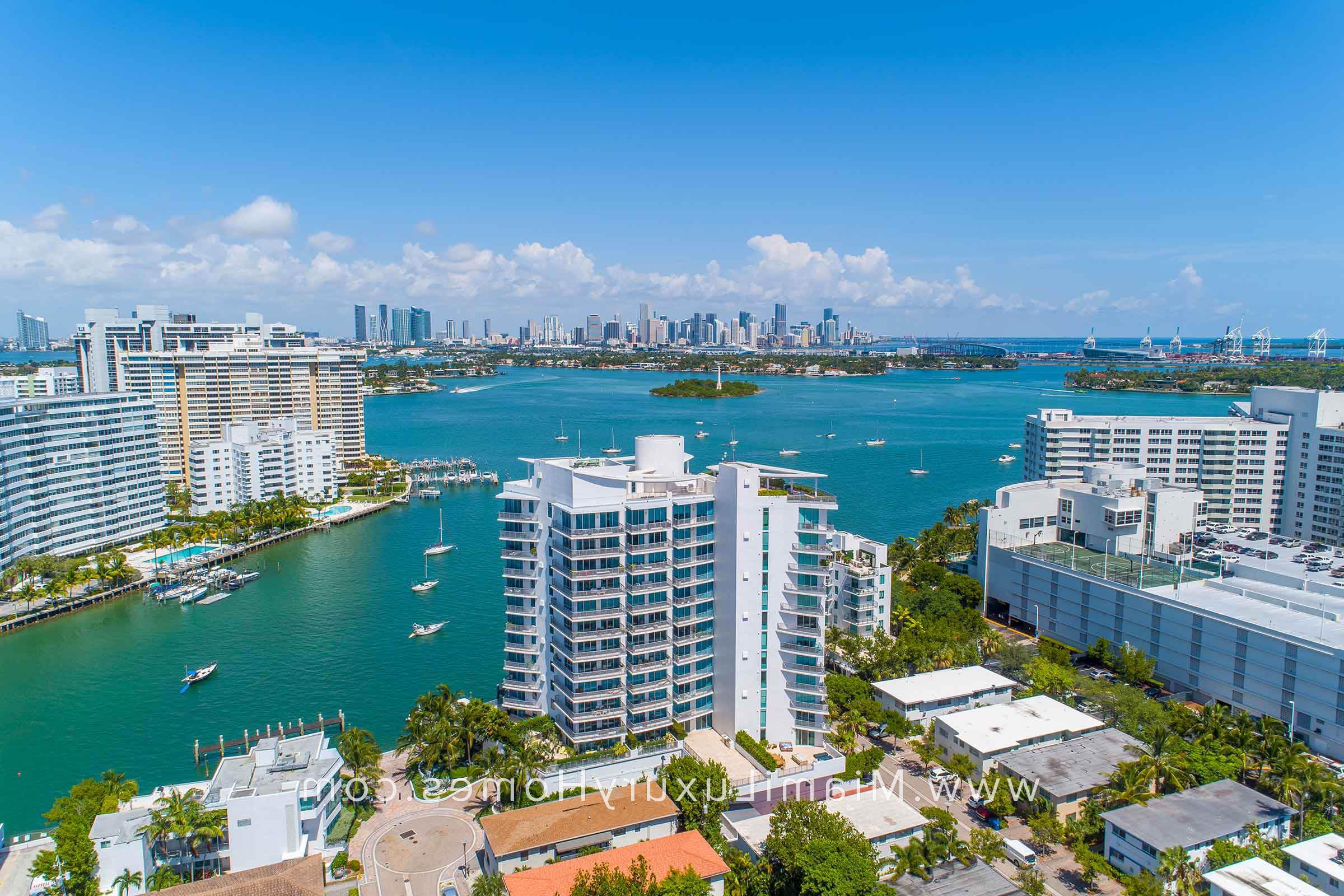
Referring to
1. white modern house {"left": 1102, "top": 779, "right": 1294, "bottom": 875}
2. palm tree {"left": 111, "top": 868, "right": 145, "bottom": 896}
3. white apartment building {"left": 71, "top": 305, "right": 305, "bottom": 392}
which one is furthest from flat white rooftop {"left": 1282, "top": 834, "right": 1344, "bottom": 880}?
white apartment building {"left": 71, "top": 305, "right": 305, "bottom": 392}

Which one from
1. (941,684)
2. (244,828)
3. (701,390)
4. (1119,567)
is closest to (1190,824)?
(941,684)

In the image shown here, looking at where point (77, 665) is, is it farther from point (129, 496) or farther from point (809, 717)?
point (809, 717)

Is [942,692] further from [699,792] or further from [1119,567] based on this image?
[699,792]

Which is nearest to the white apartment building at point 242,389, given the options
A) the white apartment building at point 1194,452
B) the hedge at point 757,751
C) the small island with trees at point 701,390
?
the hedge at point 757,751

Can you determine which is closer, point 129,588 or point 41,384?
point 129,588

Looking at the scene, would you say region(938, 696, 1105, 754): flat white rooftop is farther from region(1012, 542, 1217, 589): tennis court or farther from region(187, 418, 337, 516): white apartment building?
region(187, 418, 337, 516): white apartment building

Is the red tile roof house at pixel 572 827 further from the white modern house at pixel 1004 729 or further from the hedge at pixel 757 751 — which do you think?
the white modern house at pixel 1004 729
